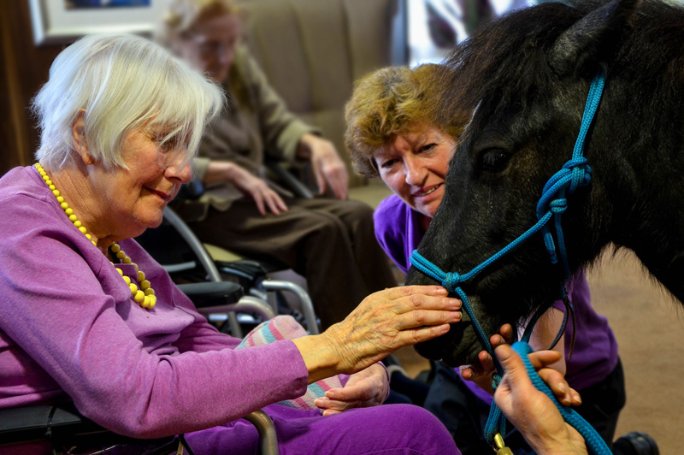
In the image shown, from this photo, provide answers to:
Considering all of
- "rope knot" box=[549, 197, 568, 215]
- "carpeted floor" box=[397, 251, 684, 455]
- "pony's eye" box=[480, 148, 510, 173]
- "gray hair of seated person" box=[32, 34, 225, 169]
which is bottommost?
"carpeted floor" box=[397, 251, 684, 455]

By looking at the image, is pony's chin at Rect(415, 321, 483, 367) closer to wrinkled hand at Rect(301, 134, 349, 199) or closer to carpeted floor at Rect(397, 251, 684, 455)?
carpeted floor at Rect(397, 251, 684, 455)

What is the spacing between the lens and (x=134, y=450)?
128cm

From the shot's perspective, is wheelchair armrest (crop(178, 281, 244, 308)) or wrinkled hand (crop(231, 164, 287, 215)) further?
wrinkled hand (crop(231, 164, 287, 215))

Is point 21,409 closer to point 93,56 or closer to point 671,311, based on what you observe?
point 93,56

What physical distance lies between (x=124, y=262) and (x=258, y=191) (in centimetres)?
135

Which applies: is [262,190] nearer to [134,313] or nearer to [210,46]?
[210,46]

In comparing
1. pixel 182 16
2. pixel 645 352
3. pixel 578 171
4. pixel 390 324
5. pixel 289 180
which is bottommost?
pixel 645 352

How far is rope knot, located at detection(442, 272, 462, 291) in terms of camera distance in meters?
1.30

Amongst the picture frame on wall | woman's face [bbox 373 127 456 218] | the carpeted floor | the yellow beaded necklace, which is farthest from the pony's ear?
the picture frame on wall

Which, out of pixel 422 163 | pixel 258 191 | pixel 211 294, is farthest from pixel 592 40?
pixel 258 191

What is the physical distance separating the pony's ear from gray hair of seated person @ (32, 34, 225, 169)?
55 cm

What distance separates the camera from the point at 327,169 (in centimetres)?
303

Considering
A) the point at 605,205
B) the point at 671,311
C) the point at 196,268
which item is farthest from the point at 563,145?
the point at 671,311

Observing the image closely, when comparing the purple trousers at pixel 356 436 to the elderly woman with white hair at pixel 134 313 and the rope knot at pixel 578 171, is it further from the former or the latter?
the rope knot at pixel 578 171
